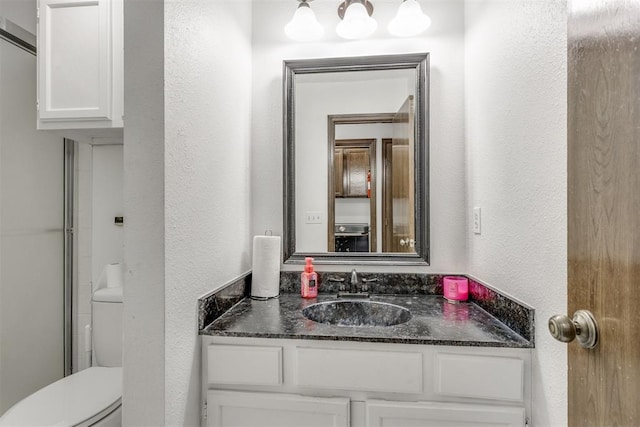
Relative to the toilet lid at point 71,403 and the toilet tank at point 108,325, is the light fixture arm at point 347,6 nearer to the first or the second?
the toilet tank at point 108,325

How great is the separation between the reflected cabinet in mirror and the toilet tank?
2.69 ft

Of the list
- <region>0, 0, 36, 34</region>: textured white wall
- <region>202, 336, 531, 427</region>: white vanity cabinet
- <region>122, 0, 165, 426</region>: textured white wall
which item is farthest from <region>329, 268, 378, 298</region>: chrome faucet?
<region>0, 0, 36, 34</region>: textured white wall

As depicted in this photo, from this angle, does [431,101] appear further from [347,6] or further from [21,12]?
[21,12]

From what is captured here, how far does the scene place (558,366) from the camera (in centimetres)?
87

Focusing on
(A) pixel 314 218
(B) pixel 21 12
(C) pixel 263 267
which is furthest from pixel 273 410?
(B) pixel 21 12

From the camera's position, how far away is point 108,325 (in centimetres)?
159

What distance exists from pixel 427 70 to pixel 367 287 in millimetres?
1031

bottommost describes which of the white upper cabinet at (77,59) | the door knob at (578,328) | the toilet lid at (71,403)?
the toilet lid at (71,403)

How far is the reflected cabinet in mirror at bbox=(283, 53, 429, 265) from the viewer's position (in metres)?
1.58

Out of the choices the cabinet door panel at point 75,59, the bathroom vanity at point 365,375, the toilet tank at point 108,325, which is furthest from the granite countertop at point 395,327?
the cabinet door panel at point 75,59

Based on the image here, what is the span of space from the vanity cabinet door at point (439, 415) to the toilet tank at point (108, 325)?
A: 3.99 feet

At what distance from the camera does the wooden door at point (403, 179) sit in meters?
1.59

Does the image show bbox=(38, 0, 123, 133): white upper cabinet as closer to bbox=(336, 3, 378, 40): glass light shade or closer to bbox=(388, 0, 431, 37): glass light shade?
bbox=(336, 3, 378, 40): glass light shade

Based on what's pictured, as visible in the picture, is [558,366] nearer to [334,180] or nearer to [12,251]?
[334,180]
